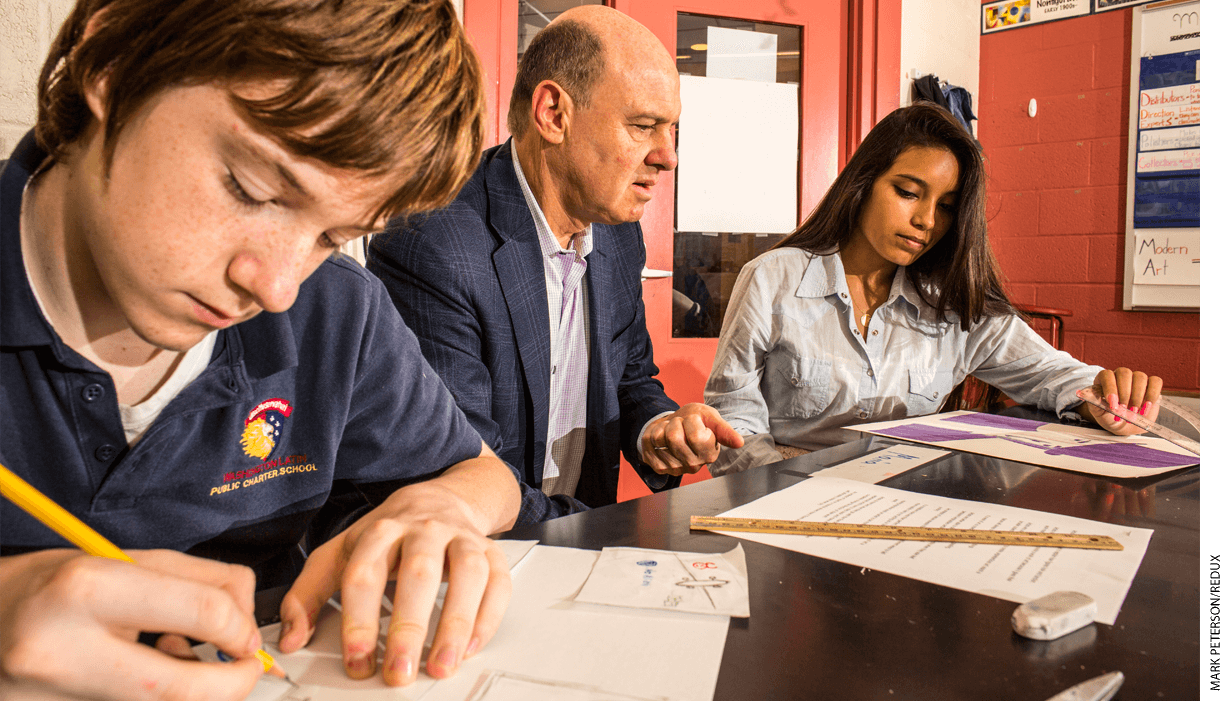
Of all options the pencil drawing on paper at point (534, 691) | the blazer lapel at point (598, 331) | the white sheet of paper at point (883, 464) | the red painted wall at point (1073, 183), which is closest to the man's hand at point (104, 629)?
the pencil drawing on paper at point (534, 691)

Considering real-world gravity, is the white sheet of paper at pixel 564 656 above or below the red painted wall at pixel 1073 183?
below

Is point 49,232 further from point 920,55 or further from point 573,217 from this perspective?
point 920,55

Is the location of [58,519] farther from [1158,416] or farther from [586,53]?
[1158,416]

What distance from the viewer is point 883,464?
98 cm

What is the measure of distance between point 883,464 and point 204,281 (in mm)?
795

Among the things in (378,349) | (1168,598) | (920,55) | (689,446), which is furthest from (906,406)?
(920,55)

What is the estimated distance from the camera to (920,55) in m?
3.21

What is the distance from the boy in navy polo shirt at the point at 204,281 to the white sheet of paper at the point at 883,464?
465mm

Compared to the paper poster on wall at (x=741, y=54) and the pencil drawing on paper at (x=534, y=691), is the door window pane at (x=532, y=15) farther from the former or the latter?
the pencil drawing on paper at (x=534, y=691)

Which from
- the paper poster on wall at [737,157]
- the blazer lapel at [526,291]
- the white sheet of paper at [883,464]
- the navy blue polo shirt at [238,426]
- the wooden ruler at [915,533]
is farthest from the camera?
the paper poster on wall at [737,157]

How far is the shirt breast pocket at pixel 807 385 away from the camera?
1625mm

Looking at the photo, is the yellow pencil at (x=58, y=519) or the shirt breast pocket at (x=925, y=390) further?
the shirt breast pocket at (x=925, y=390)

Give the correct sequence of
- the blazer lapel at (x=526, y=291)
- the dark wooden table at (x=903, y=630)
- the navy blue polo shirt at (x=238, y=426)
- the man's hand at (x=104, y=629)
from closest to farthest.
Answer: the man's hand at (x=104, y=629), the dark wooden table at (x=903, y=630), the navy blue polo shirt at (x=238, y=426), the blazer lapel at (x=526, y=291)

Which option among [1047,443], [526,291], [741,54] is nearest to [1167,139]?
[741,54]
